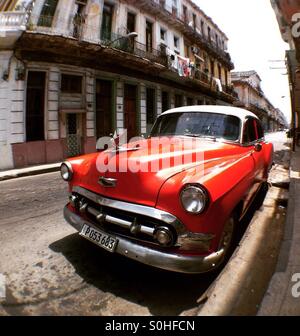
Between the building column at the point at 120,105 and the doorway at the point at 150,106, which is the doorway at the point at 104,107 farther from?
the doorway at the point at 150,106

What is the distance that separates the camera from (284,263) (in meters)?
2.71

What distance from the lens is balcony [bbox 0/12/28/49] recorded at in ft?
33.8

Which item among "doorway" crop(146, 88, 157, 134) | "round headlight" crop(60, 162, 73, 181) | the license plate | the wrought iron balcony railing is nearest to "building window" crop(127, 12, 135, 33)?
"doorway" crop(146, 88, 157, 134)

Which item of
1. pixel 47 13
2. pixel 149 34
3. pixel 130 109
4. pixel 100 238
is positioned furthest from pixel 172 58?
pixel 100 238

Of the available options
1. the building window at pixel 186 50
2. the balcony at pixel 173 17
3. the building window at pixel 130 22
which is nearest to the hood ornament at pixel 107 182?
the building window at pixel 130 22

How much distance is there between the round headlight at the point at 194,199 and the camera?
225cm

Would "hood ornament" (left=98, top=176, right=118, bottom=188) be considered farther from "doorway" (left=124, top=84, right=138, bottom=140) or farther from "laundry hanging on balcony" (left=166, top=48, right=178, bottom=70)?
"laundry hanging on balcony" (left=166, top=48, right=178, bottom=70)

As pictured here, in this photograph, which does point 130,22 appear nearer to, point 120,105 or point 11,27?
point 120,105

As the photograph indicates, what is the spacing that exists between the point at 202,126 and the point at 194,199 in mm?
1862

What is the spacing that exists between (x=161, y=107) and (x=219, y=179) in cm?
1723

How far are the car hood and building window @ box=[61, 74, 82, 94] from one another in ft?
34.7

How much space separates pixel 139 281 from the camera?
8.87 ft

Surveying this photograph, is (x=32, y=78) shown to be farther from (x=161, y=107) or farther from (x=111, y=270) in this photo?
(x=111, y=270)
